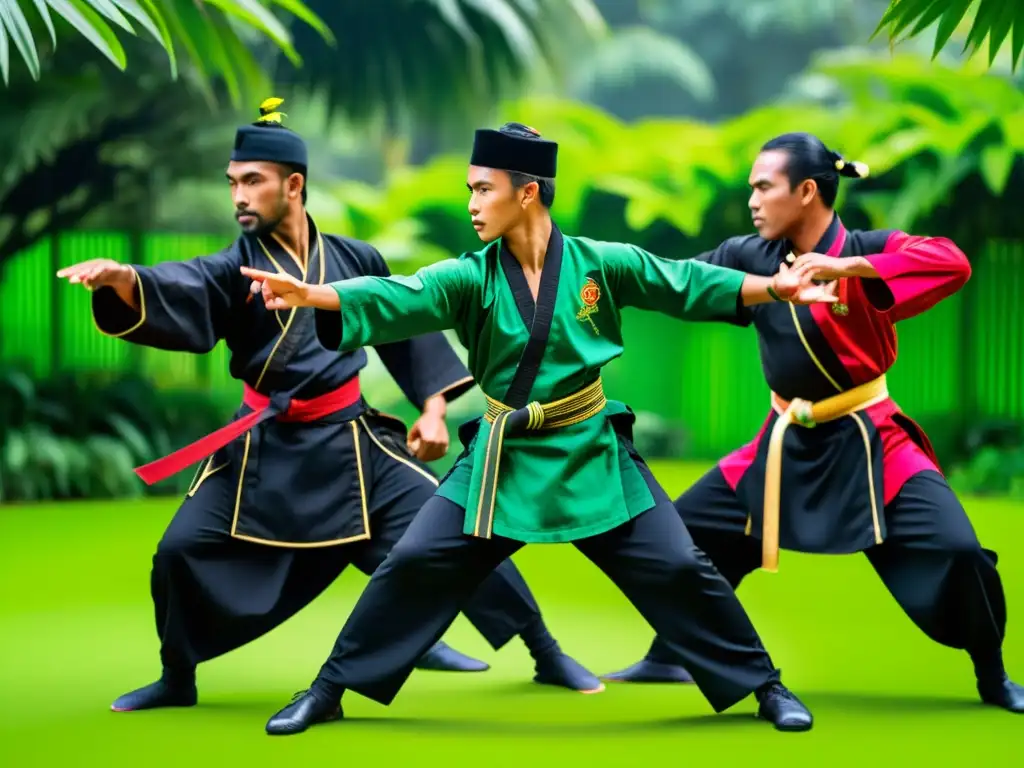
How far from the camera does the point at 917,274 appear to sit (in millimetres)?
3967

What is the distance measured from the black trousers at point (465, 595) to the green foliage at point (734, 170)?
656 centimetres

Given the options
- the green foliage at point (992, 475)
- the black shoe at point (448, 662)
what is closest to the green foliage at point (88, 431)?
the green foliage at point (992, 475)

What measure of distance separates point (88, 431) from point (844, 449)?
6.87m

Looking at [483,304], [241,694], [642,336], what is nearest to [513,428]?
[483,304]

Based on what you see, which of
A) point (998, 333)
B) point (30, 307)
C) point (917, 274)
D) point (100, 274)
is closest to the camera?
point (100, 274)

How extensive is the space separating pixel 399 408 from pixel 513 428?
7.81m

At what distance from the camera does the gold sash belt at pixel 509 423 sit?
12.5 ft

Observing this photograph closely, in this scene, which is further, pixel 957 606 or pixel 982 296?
pixel 982 296

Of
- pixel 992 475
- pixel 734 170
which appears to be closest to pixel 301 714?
pixel 992 475

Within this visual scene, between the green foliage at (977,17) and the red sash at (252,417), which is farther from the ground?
the green foliage at (977,17)

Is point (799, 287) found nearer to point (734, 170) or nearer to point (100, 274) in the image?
point (100, 274)

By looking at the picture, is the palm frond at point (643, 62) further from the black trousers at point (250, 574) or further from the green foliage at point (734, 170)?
the black trousers at point (250, 574)

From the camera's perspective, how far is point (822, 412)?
423 centimetres

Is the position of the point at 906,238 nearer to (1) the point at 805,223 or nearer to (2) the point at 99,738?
(1) the point at 805,223
